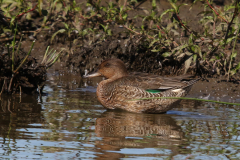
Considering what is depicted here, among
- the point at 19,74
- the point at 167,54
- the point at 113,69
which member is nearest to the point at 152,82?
the point at 113,69

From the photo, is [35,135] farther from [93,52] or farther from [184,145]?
[93,52]

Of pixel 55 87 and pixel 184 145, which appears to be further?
pixel 55 87

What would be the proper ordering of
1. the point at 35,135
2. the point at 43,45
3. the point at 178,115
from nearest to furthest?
the point at 35,135, the point at 178,115, the point at 43,45

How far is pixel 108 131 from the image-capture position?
15.6 feet

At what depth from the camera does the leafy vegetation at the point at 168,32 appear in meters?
7.35

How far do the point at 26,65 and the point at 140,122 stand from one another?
240cm

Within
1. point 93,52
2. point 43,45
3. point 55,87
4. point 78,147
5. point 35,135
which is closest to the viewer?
point 78,147

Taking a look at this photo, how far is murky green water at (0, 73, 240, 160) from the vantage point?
3.87m

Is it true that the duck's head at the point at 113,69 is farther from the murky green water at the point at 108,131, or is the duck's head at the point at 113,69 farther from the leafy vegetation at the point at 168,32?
the leafy vegetation at the point at 168,32

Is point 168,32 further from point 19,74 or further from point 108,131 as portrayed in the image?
point 108,131

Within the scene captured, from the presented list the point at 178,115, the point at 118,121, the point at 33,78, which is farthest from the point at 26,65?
the point at 178,115

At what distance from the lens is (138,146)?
4082 millimetres

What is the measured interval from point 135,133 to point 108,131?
1.03 feet

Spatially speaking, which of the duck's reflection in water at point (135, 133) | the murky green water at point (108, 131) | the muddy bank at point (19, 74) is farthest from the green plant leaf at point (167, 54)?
the muddy bank at point (19, 74)
